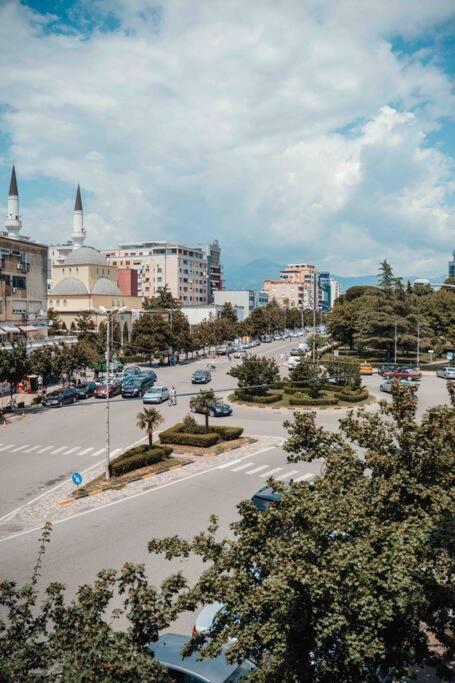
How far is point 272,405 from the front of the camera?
139 feet

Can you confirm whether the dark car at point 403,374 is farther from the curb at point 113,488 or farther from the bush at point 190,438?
the curb at point 113,488

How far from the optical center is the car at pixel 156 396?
4266 cm

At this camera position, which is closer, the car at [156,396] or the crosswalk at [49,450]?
the crosswalk at [49,450]

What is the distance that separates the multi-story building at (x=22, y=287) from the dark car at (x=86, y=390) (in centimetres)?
1076

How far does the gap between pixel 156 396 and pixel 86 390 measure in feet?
20.8

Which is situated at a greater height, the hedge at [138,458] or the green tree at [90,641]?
the green tree at [90,641]

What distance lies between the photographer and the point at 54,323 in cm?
7962

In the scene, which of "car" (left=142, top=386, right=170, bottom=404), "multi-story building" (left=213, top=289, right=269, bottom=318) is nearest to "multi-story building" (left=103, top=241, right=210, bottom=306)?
"multi-story building" (left=213, top=289, right=269, bottom=318)

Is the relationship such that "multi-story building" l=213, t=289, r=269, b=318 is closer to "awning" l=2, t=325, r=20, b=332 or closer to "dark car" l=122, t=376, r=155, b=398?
"awning" l=2, t=325, r=20, b=332

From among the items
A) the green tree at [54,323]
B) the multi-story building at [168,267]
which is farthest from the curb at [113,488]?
the multi-story building at [168,267]

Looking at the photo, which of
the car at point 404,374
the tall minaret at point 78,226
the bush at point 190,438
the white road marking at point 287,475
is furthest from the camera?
the tall minaret at point 78,226

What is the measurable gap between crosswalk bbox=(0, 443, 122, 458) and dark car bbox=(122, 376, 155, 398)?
14.9 meters

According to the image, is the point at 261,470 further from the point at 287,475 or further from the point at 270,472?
the point at 287,475

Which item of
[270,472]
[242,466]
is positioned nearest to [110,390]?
[242,466]
